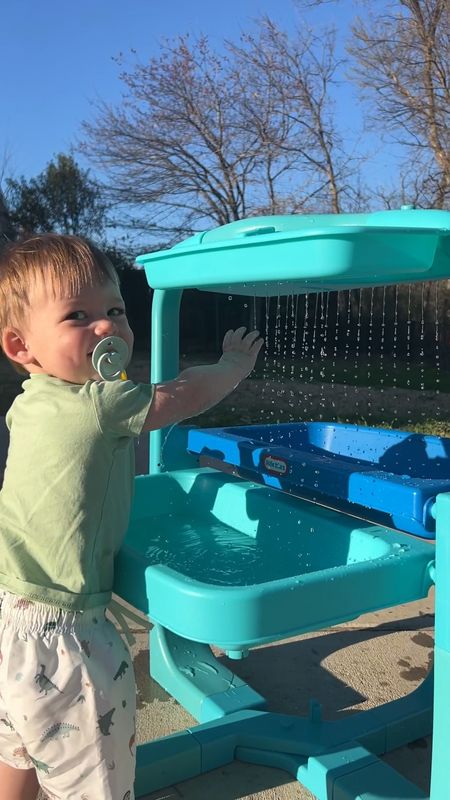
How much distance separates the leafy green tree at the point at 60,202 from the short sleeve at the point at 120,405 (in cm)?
1379

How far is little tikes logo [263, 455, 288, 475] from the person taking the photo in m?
1.80

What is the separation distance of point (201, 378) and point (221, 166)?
11.9 m

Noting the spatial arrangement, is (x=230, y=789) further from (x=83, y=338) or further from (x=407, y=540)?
(x=83, y=338)

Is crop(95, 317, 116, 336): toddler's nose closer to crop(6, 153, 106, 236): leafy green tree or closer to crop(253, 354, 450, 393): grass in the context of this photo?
crop(253, 354, 450, 393): grass

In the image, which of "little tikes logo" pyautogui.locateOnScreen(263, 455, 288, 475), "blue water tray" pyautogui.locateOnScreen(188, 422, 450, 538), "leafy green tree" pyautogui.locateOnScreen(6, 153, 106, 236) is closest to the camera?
"blue water tray" pyautogui.locateOnScreen(188, 422, 450, 538)

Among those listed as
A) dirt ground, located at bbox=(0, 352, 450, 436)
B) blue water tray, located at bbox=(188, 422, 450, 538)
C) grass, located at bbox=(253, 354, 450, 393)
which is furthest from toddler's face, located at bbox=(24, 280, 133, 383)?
grass, located at bbox=(253, 354, 450, 393)

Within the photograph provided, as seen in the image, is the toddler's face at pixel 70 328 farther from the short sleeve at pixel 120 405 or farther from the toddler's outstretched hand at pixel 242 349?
the toddler's outstretched hand at pixel 242 349

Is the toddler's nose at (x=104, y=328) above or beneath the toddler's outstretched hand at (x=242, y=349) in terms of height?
above

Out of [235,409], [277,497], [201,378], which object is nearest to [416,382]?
[235,409]

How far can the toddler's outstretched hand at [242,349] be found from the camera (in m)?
1.38

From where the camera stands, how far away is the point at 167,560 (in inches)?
65.0

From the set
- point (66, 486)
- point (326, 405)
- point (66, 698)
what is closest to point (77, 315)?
point (66, 486)

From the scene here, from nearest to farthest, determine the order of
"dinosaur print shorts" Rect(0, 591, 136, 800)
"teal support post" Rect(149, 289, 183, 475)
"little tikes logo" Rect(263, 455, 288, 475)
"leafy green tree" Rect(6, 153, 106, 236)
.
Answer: "dinosaur print shorts" Rect(0, 591, 136, 800)
"little tikes logo" Rect(263, 455, 288, 475)
"teal support post" Rect(149, 289, 183, 475)
"leafy green tree" Rect(6, 153, 106, 236)

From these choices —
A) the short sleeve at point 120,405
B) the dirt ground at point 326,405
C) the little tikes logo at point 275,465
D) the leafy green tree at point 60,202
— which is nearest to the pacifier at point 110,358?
the short sleeve at point 120,405
